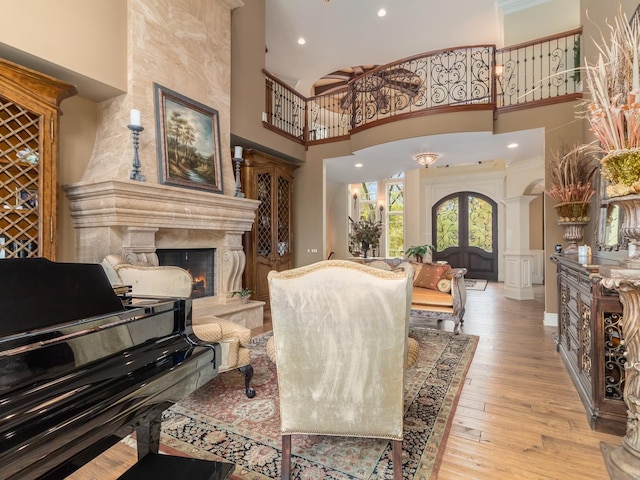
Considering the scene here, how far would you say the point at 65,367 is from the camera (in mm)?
1018

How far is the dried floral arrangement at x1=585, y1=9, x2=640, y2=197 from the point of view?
58.9 inches

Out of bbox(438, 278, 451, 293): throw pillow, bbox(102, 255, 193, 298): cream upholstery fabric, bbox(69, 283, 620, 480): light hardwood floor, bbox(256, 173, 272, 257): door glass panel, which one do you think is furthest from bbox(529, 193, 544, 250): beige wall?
bbox(102, 255, 193, 298): cream upholstery fabric

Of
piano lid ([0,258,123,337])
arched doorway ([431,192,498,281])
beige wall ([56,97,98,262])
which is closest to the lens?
piano lid ([0,258,123,337])

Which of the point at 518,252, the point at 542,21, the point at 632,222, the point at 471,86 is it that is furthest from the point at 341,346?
the point at 542,21

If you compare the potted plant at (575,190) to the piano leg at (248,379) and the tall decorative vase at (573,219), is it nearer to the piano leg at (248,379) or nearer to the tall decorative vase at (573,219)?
the tall decorative vase at (573,219)

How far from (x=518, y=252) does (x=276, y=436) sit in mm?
6612

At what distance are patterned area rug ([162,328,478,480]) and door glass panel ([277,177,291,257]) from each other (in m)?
3.40

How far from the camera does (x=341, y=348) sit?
1.41 m

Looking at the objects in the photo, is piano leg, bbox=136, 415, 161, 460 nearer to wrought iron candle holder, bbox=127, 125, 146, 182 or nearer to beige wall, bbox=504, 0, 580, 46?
wrought iron candle holder, bbox=127, 125, 146, 182

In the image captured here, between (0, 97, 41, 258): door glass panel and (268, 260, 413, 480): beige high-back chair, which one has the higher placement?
(0, 97, 41, 258): door glass panel

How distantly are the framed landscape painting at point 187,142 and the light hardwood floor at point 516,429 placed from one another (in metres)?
2.74

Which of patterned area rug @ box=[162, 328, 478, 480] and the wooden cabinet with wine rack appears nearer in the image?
patterned area rug @ box=[162, 328, 478, 480]

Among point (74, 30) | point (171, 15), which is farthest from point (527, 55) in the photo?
point (74, 30)

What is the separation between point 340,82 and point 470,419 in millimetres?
9683
